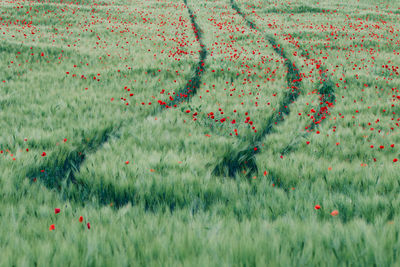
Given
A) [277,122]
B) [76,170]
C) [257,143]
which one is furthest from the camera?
[277,122]

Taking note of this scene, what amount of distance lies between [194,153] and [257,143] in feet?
4.34

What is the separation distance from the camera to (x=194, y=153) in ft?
14.2

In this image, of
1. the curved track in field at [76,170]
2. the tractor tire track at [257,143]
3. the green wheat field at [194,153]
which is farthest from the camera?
the tractor tire track at [257,143]

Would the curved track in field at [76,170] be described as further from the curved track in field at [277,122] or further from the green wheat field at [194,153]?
the curved track in field at [277,122]

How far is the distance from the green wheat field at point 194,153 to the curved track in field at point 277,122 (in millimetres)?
36

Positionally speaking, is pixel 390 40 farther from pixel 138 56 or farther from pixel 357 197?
pixel 357 197

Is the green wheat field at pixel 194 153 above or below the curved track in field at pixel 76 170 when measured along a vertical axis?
above

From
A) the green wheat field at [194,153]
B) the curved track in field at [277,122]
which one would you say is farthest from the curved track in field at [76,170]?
the curved track in field at [277,122]

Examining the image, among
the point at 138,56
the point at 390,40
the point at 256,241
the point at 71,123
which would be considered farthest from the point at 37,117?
the point at 390,40

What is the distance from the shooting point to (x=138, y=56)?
10461 mm

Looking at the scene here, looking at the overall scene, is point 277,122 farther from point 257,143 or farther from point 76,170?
point 76,170

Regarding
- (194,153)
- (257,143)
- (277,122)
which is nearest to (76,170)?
(194,153)

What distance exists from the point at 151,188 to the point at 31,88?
5.26m

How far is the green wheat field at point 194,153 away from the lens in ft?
6.67
